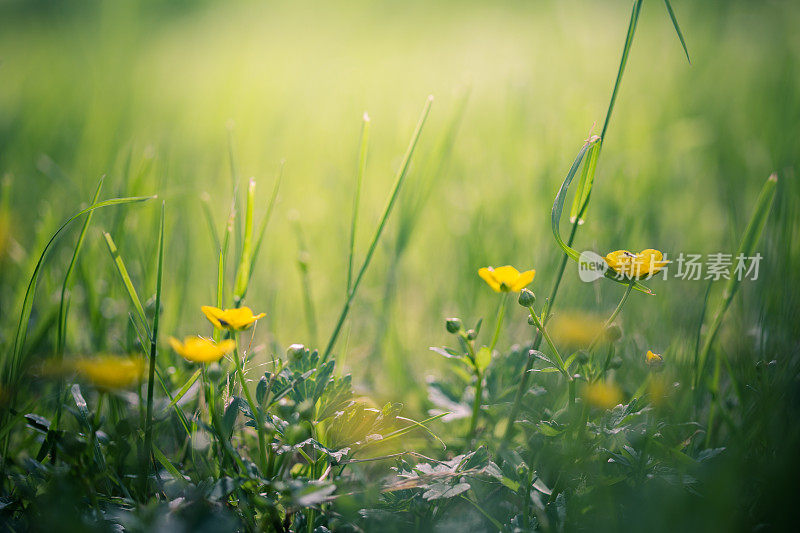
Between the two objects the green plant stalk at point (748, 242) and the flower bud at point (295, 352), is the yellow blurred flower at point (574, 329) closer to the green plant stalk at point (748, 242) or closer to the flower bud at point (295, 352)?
the green plant stalk at point (748, 242)

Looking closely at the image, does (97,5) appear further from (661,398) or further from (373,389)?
(661,398)

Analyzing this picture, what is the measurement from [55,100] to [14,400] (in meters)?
2.25

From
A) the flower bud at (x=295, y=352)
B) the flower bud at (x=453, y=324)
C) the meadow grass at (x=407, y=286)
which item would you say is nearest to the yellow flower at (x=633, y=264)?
the meadow grass at (x=407, y=286)

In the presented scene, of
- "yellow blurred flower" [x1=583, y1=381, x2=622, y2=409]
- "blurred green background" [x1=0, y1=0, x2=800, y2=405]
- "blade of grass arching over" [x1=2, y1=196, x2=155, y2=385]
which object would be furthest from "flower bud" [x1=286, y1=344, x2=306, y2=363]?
"yellow blurred flower" [x1=583, y1=381, x2=622, y2=409]

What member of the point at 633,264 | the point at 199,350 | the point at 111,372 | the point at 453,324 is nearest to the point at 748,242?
the point at 633,264

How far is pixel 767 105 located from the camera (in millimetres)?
2283

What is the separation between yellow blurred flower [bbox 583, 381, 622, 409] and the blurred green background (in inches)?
10.3

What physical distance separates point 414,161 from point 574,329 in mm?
894

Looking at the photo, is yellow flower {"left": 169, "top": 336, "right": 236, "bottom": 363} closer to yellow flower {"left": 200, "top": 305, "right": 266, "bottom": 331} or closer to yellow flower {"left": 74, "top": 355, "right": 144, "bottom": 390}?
yellow flower {"left": 200, "top": 305, "right": 266, "bottom": 331}

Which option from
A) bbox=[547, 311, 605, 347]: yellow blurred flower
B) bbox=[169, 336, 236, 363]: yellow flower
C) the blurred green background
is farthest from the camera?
the blurred green background

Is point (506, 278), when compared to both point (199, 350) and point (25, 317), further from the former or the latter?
point (25, 317)

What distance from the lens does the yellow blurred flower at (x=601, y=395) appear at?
33.5 inches

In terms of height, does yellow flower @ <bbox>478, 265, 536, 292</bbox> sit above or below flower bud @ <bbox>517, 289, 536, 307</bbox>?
above

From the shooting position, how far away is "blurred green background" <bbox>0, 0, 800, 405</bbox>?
1397 mm
